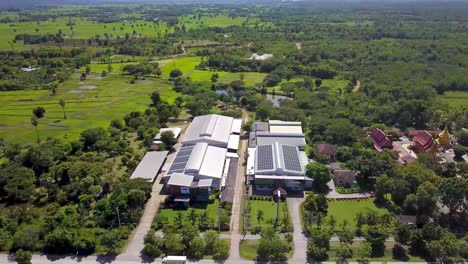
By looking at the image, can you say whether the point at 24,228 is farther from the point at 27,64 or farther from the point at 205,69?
the point at 27,64

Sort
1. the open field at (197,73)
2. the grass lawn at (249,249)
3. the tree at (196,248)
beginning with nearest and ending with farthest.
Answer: the tree at (196,248) → the grass lawn at (249,249) → the open field at (197,73)

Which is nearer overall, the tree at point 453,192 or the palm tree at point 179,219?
the tree at point 453,192

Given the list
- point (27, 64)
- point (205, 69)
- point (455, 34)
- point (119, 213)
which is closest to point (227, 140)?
point (119, 213)

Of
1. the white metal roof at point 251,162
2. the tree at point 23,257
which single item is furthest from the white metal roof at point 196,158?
the tree at point 23,257

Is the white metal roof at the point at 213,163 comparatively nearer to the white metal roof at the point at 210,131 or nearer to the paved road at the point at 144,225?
the white metal roof at the point at 210,131

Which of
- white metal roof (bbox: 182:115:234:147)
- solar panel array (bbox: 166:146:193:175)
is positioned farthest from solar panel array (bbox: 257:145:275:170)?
solar panel array (bbox: 166:146:193:175)
